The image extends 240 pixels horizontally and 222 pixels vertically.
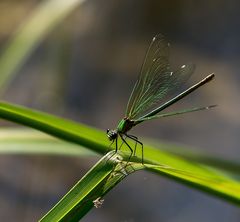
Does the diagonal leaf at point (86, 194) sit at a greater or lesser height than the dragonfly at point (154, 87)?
lesser

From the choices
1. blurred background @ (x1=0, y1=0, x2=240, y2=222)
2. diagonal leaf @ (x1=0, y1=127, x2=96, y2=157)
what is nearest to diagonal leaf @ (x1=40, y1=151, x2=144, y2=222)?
diagonal leaf @ (x1=0, y1=127, x2=96, y2=157)

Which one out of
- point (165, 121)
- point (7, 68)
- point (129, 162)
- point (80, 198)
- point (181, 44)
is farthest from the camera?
point (181, 44)

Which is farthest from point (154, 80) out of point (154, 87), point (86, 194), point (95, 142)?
point (86, 194)

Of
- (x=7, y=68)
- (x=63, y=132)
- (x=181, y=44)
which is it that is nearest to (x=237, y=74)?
(x=181, y=44)

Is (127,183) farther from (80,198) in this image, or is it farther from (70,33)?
(80,198)

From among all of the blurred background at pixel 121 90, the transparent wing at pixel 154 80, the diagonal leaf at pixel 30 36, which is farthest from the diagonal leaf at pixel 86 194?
the blurred background at pixel 121 90

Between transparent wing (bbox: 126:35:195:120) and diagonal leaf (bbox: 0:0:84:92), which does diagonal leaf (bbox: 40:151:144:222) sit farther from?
diagonal leaf (bbox: 0:0:84:92)

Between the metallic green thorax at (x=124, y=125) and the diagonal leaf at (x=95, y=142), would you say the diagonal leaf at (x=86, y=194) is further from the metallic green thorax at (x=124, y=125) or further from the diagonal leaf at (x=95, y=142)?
the metallic green thorax at (x=124, y=125)
